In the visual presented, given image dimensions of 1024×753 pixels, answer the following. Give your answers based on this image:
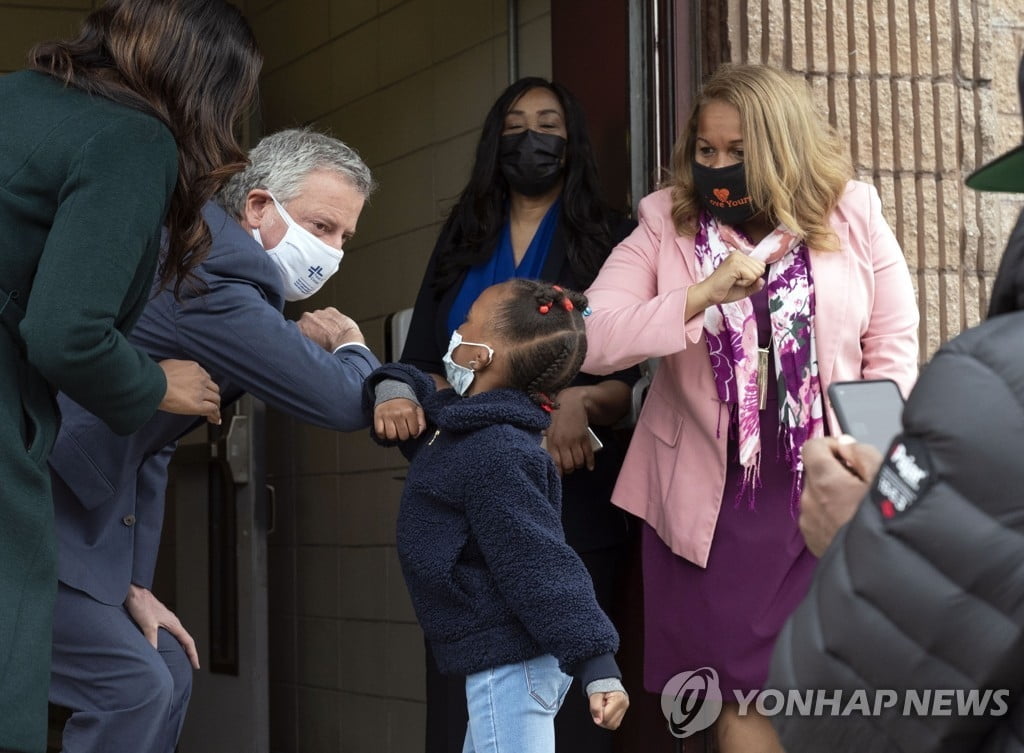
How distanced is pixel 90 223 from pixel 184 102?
31 centimetres

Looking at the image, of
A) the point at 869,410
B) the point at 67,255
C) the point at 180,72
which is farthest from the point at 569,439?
the point at 869,410

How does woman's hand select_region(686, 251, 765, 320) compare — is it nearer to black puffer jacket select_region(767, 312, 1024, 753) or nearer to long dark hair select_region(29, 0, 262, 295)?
long dark hair select_region(29, 0, 262, 295)

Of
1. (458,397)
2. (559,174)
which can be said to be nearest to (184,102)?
(458,397)

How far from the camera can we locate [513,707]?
8.67 feet

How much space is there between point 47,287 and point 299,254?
44.1 inches

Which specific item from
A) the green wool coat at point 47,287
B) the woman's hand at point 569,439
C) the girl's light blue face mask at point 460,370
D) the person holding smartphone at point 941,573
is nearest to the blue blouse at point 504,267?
the woman's hand at point 569,439

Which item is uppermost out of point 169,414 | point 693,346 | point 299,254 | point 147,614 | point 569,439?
point 299,254

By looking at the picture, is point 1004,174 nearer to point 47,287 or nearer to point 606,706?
point 47,287

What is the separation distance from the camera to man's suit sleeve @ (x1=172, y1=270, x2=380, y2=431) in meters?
2.68

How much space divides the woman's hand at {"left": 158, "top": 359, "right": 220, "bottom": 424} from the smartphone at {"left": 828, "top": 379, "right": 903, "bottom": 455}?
4.31 ft

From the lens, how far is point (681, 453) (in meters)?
3.00

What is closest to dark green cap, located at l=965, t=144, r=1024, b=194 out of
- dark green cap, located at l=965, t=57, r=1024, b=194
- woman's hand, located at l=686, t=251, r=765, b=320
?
dark green cap, located at l=965, t=57, r=1024, b=194

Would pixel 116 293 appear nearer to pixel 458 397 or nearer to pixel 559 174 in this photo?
pixel 458 397

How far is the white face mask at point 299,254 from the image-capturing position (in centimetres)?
297
